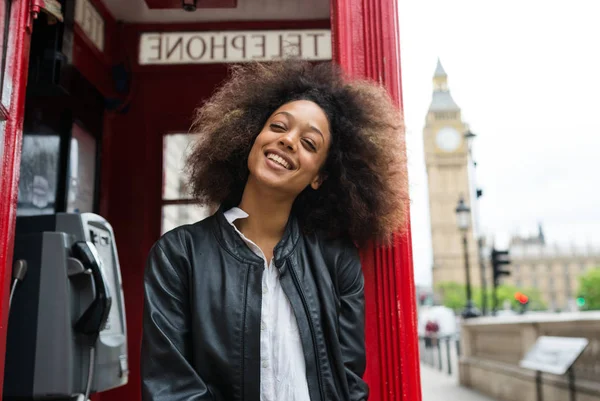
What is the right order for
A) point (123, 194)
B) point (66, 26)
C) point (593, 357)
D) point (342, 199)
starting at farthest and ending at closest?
point (593, 357) < point (123, 194) < point (66, 26) < point (342, 199)

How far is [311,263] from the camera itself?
4.81ft

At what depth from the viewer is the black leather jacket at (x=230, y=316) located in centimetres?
128

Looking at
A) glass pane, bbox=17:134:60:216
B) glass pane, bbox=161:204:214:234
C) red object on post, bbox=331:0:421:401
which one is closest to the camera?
red object on post, bbox=331:0:421:401

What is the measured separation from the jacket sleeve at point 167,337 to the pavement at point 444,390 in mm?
7465

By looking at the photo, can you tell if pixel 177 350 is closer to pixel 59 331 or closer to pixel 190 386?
pixel 190 386

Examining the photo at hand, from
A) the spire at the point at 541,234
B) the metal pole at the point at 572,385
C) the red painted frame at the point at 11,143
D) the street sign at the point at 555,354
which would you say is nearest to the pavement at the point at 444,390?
the street sign at the point at 555,354

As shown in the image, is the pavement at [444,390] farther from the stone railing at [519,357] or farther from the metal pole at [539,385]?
the metal pole at [539,385]

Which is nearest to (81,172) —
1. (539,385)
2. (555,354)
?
(555,354)

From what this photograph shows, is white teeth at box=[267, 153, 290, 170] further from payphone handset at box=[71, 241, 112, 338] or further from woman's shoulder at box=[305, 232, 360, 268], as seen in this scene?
payphone handset at box=[71, 241, 112, 338]

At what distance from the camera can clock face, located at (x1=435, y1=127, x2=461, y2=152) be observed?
75.9 m

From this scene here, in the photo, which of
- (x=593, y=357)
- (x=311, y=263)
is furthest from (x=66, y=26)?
(x=593, y=357)

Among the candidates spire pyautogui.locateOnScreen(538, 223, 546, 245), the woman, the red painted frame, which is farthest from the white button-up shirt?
spire pyautogui.locateOnScreen(538, 223, 546, 245)

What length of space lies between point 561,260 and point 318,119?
3583 inches

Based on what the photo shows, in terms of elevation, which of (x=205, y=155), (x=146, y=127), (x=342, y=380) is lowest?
(x=342, y=380)
